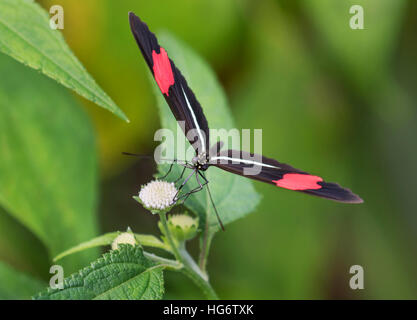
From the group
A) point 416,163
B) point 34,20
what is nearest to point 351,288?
point 416,163

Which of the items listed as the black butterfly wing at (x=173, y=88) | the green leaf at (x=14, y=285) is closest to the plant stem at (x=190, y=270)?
the black butterfly wing at (x=173, y=88)

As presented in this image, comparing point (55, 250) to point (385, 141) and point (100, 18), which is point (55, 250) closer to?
point (100, 18)

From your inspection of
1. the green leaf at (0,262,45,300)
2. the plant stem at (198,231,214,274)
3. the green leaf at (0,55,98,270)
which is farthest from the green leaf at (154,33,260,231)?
the green leaf at (0,262,45,300)

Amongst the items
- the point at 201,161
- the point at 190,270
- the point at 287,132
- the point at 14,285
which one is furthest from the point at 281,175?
the point at 287,132

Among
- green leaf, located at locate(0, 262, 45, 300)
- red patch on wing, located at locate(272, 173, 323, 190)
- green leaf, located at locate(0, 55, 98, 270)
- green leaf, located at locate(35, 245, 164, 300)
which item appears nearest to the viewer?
green leaf, located at locate(35, 245, 164, 300)

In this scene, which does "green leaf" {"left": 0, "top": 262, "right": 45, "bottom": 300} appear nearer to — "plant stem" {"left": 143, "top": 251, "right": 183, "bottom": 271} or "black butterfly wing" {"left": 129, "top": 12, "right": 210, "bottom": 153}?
"plant stem" {"left": 143, "top": 251, "right": 183, "bottom": 271}

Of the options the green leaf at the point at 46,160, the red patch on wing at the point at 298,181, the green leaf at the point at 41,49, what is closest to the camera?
the green leaf at the point at 41,49

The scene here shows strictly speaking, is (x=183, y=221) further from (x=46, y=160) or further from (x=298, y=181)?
(x=46, y=160)

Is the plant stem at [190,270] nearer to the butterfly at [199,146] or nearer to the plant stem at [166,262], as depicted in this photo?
the plant stem at [166,262]
